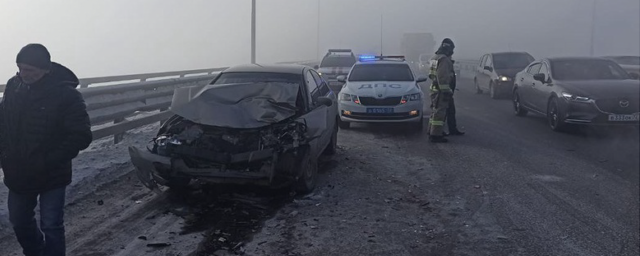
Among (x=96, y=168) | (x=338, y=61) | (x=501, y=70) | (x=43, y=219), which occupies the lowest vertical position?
(x=96, y=168)

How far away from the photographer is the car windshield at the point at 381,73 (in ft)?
42.2

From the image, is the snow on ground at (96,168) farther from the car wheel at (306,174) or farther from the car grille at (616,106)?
the car grille at (616,106)

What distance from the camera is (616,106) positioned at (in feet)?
34.6

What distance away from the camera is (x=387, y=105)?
11.6m

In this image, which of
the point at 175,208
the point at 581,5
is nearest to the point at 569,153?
the point at 175,208

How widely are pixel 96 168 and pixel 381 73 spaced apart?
719 cm

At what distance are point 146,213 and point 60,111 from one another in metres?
2.31

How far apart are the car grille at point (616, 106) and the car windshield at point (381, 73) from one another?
388 cm

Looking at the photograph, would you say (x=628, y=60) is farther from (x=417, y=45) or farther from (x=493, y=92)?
(x=417, y=45)

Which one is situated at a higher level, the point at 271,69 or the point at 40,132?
the point at 271,69

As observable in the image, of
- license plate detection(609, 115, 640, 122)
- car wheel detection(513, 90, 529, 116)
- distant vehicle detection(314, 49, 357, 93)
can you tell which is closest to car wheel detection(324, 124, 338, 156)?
license plate detection(609, 115, 640, 122)

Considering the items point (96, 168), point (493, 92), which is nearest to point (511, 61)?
point (493, 92)

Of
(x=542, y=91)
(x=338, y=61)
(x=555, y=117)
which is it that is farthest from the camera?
(x=338, y=61)

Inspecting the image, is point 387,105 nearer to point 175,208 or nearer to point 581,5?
point 175,208
